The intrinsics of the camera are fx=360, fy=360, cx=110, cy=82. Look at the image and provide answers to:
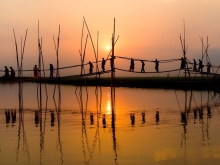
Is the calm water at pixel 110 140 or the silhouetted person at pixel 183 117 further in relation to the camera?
the silhouetted person at pixel 183 117

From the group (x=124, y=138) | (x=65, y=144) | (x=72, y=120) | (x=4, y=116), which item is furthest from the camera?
(x=4, y=116)

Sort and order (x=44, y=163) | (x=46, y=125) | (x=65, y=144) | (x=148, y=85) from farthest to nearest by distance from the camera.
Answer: (x=148, y=85) < (x=46, y=125) < (x=65, y=144) < (x=44, y=163)

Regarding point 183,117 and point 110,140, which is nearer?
point 110,140

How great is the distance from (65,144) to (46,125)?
12.2ft

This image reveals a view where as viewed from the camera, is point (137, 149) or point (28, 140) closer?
point (137, 149)

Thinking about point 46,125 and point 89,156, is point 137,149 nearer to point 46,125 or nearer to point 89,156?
point 89,156

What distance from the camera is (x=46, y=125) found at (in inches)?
532

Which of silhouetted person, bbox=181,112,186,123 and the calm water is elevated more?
silhouetted person, bbox=181,112,186,123

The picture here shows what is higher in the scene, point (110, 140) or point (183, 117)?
point (183, 117)

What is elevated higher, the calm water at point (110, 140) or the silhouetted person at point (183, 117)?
the silhouetted person at point (183, 117)

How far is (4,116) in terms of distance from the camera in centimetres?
1636

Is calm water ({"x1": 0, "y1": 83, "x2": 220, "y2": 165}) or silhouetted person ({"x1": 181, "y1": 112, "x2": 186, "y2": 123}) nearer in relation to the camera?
calm water ({"x1": 0, "y1": 83, "x2": 220, "y2": 165})

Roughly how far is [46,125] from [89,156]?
5.21 m

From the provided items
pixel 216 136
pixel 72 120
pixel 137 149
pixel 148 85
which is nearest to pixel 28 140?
pixel 137 149
